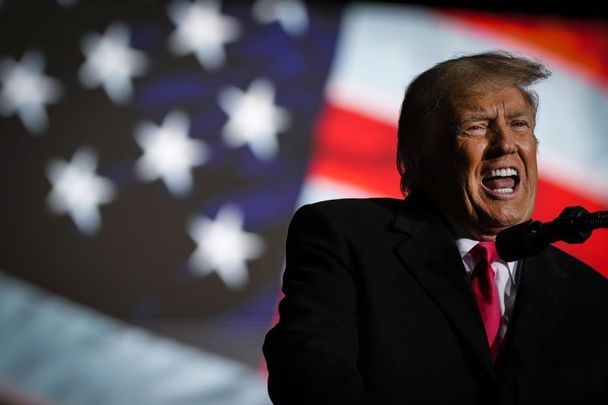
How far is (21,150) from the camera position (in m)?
3.39

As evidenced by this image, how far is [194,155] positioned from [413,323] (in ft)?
7.16

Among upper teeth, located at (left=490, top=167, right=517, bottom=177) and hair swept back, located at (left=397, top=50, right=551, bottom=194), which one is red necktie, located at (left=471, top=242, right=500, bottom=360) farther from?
hair swept back, located at (left=397, top=50, right=551, bottom=194)

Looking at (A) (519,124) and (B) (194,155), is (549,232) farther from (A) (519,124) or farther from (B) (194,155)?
(B) (194,155)

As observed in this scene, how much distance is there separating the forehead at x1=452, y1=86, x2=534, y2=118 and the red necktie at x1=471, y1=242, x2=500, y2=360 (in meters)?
0.29

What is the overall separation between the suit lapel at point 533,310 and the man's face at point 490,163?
0.12 m

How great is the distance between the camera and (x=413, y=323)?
133 centimetres

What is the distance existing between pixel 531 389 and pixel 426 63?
2.47m

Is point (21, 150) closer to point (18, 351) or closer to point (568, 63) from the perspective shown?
point (18, 351)

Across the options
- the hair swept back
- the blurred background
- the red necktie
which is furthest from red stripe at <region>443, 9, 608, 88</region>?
the red necktie

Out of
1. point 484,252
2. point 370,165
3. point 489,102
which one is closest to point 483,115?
point 489,102

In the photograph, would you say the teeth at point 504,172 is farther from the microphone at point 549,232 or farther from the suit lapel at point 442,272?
the microphone at point 549,232

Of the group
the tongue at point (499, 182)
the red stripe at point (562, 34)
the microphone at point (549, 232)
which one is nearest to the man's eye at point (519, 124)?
the tongue at point (499, 182)

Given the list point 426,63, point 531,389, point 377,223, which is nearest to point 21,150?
point 426,63

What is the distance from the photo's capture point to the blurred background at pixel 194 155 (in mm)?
3100
